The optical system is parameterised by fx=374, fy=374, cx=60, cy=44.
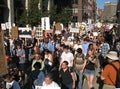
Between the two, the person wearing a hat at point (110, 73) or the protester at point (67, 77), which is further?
the protester at point (67, 77)

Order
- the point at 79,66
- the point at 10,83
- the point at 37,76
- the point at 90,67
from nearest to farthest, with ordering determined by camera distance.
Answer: the point at 10,83, the point at 37,76, the point at 90,67, the point at 79,66

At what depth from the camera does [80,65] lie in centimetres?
1283

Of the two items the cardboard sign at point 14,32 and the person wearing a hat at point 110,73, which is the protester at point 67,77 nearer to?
the person wearing a hat at point 110,73

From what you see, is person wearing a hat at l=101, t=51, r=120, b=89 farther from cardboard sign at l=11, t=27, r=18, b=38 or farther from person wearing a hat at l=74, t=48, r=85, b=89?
cardboard sign at l=11, t=27, r=18, b=38

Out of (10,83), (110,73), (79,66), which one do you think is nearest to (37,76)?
(10,83)

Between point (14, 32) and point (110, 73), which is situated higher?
point (110, 73)

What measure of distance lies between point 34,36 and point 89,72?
29.9ft

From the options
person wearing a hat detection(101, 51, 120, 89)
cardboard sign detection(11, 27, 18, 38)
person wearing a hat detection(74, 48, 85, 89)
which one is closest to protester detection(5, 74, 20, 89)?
person wearing a hat detection(101, 51, 120, 89)

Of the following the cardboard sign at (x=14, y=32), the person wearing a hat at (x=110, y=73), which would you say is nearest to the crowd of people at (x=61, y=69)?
the person wearing a hat at (x=110, y=73)

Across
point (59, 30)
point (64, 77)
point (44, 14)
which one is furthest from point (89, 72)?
point (44, 14)

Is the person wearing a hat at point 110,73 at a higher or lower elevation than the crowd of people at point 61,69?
higher

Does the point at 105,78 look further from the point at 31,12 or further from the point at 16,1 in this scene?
the point at 16,1

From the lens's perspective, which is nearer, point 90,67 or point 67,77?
point 67,77

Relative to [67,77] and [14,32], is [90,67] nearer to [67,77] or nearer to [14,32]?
[67,77]
